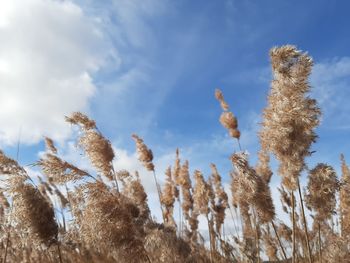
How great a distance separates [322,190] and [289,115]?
65 centimetres

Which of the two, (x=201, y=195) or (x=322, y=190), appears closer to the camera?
(x=322, y=190)

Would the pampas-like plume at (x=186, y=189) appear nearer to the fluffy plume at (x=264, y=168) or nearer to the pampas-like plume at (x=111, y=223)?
the fluffy plume at (x=264, y=168)

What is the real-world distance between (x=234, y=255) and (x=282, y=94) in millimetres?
4050

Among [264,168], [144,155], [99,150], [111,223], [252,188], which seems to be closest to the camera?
[111,223]

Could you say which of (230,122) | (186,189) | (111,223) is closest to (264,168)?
(230,122)

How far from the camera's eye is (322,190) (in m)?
3.36

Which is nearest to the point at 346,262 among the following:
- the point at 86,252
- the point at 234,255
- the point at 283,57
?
the point at 283,57

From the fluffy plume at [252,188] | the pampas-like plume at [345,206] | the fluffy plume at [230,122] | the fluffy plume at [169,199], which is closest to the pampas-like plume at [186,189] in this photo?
the fluffy plume at [169,199]

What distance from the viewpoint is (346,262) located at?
3.36 metres

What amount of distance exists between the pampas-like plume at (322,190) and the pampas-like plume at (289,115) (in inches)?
5.1

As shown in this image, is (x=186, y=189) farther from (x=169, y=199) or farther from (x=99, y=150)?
(x=99, y=150)

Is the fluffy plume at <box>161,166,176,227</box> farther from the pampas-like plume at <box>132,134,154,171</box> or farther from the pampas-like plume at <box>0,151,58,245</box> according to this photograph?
the pampas-like plume at <box>0,151,58,245</box>

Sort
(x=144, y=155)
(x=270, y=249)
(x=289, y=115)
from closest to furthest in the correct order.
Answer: (x=289, y=115) → (x=270, y=249) → (x=144, y=155)

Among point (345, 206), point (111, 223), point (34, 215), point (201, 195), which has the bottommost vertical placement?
point (111, 223)
